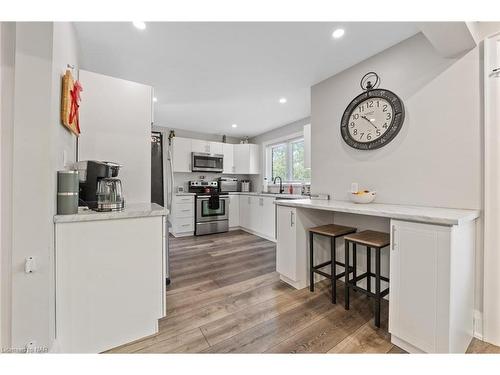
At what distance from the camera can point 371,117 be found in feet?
6.77

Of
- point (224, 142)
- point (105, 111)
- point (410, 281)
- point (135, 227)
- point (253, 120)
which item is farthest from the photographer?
point (224, 142)

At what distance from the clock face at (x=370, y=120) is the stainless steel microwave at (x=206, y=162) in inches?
130

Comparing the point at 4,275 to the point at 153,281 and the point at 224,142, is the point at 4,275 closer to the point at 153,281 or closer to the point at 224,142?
the point at 153,281

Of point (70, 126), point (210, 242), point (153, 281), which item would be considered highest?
point (70, 126)

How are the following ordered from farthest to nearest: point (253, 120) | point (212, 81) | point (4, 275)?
point (253, 120) → point (212, 81) → point (4, 275)

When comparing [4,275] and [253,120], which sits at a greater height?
[253,120]

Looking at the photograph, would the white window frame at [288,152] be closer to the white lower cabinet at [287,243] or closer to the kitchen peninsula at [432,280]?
the white lower cabinet at [287,243]

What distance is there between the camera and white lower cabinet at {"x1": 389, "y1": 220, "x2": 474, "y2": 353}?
117 cm

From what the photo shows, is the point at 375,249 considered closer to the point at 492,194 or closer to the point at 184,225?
the point at 492,194

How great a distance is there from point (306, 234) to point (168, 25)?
2266mm

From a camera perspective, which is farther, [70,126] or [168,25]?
[168,25]

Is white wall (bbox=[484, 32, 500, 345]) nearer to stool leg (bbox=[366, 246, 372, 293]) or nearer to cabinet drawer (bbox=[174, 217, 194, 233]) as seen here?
stool leg (bbox=[366, 246, 372, 293])

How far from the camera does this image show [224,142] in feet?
17.6
